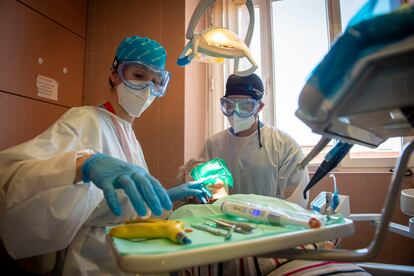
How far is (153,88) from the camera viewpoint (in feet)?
4.00

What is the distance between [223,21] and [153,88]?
1360 mm

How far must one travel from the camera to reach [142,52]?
117 cm

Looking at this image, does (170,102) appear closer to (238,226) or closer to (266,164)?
(266,164)

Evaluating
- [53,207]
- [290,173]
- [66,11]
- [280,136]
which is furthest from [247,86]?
[66,11]

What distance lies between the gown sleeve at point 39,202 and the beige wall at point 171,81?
1.11 metres

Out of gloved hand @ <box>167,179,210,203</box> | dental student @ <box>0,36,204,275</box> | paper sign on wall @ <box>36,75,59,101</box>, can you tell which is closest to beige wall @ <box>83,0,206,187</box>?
paper sign on wall @ <box>36,75,59,101</box>

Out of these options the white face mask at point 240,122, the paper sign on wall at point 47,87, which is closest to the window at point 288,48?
the white face mask at point 240,122

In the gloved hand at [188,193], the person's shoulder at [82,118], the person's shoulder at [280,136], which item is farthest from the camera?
the person's shoulder at [280,136]

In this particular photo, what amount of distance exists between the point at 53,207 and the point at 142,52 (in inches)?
30.2

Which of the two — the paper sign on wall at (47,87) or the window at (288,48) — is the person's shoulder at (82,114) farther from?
the window at (288,48)

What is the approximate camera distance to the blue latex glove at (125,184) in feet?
2.01

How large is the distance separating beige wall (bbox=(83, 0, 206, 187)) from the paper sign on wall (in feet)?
0.92

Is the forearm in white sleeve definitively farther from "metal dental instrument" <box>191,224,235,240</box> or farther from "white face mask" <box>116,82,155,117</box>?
"white face mask" <box>116,82,155,117</box>

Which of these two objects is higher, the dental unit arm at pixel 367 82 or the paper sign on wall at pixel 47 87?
the paper sign on wall at pixel 47 87
